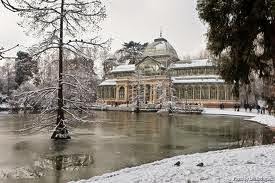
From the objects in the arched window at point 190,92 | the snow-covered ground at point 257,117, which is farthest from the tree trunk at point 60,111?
the arched window at point 190,92

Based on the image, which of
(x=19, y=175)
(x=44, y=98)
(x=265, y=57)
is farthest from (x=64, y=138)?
(x=265, y=57)

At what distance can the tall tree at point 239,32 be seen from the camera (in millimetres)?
11852

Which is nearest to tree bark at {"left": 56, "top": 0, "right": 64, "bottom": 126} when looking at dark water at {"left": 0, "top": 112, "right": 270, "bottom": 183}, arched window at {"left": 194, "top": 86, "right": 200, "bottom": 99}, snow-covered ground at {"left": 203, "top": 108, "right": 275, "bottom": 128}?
dark water at {"left": 0, "top": 112, "right": 270, "bottom": 183}

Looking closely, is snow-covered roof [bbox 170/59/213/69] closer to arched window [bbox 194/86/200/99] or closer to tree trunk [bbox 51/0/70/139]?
arched window [bbox 194/86/200/99]

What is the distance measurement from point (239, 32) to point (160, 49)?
67.0 meters

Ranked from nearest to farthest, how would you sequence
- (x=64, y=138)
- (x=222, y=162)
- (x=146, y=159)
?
(x=222, y=162), (x=146, y=159), (x=64, y=138)

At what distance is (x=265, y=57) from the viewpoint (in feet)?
43.9

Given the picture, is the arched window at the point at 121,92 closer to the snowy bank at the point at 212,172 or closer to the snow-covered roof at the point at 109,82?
the snow-covered roof at the point at 109,82

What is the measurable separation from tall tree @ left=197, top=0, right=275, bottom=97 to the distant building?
42606 millimetres

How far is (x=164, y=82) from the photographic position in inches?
2611

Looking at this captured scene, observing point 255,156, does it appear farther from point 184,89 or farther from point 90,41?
point 184,89

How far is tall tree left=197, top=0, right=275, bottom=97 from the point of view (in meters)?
11.9

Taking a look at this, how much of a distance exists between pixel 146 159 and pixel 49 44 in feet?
29.6

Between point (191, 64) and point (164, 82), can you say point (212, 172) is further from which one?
point (191, 64)
